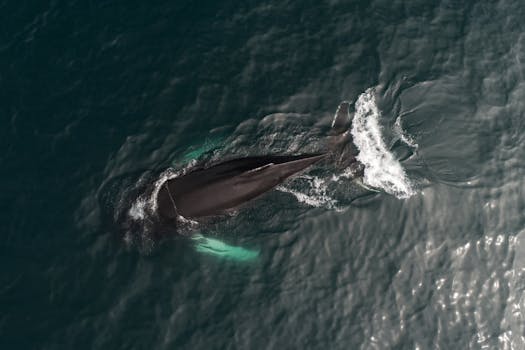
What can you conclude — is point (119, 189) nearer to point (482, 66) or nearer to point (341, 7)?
point (341, 7)

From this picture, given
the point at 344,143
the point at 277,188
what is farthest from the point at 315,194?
the point at 344,143

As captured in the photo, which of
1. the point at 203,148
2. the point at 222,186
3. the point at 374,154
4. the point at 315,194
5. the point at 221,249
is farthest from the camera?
the point at 203,148

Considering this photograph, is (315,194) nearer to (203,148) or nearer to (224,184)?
(224,184)

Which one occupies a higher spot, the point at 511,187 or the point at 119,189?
the point at 119,189

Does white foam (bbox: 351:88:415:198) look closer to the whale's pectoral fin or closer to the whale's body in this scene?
the whale's body

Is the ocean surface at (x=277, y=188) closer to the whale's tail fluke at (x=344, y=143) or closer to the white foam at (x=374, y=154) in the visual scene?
the white foam at (x=374, y=154)

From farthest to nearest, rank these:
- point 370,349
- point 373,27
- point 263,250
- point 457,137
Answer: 1. point 373,27
2. point 457,137
3. point 263,250
4. point 370,349

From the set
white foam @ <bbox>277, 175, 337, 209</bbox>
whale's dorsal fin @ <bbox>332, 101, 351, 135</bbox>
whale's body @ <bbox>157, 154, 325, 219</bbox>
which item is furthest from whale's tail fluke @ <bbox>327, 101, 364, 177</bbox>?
white foam @ <bbox>277, 175, 337, 209</bbox>

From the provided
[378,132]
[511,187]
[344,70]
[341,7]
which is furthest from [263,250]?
[341,7]
